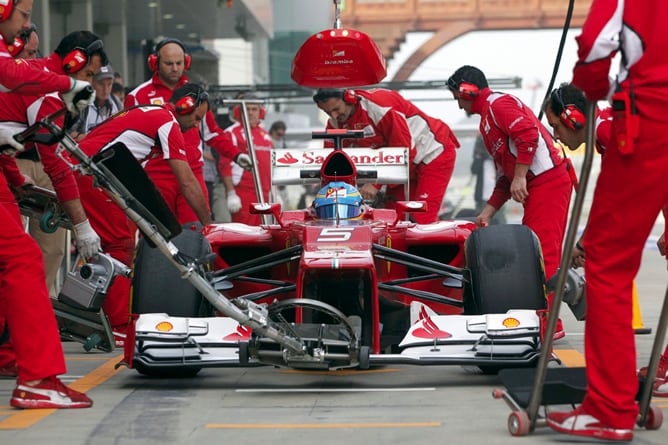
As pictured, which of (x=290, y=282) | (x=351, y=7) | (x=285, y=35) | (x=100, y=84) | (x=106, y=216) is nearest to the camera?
(x=290, y=282)

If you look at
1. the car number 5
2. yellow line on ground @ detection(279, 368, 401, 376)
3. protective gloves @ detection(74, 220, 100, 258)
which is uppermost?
the car number 5

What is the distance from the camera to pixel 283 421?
552cm

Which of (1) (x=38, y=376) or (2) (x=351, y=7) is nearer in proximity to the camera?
(1) (x=38, y=376)

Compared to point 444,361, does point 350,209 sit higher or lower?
higher

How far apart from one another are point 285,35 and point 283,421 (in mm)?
24318

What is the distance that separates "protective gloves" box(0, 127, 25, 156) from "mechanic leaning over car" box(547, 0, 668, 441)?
2745 mm

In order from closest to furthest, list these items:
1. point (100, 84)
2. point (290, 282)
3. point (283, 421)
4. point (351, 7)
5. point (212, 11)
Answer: point (283, 421) < point (290, 282) < point (100, 84) < point (212, 11) < point (351, 7)

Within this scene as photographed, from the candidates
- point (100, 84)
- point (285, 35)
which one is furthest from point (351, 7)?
point (100, 84)

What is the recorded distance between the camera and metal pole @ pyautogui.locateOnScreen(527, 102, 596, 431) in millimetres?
4887

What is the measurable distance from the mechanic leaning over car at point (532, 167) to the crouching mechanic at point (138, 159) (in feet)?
6.50

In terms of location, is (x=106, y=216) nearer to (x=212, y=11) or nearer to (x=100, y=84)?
(x=100, y=84)

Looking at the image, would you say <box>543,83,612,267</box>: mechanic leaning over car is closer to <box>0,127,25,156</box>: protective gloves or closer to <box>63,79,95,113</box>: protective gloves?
<box>63,79,95,113</box>: protective gloves

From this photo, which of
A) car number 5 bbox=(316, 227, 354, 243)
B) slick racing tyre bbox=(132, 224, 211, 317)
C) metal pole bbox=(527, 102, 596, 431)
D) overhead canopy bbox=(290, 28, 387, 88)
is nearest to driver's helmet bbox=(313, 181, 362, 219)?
car number 5 bbox=(316, 227, 354, 243)

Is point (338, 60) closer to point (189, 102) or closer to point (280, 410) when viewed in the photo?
point (189, 102)
